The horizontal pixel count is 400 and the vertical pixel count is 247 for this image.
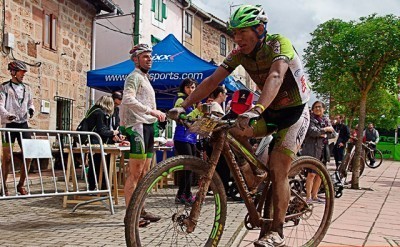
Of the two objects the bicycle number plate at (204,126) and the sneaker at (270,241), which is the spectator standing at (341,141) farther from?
the bicycle number plate at (204,126)

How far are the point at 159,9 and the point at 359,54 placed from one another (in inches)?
557

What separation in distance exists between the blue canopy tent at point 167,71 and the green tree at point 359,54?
1.93 meters

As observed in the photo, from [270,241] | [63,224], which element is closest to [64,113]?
[63,224]

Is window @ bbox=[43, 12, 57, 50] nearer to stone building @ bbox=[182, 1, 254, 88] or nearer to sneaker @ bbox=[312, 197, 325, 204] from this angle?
sneaker @ bbox=[312, 197, 325, 204]

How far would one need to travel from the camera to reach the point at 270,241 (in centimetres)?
350

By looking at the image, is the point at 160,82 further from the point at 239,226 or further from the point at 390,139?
the point at 390,139

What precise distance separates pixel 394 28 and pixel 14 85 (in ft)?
22.0

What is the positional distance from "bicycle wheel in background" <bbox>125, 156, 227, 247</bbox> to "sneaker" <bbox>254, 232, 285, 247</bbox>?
1.09ft

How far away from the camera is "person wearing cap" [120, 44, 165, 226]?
16.9ft

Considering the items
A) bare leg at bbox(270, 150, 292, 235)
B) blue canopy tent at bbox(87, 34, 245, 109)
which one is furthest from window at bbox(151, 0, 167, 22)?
bare leg at bbox(270, 150, 292, 235)

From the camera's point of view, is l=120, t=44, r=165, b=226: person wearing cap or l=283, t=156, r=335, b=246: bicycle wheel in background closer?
l=283, t=156, r=335, b=246: bicycle wheel in background

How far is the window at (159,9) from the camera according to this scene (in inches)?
831

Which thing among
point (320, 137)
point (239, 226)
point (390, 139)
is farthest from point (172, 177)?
point (390, 139)

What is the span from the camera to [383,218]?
6102mm
